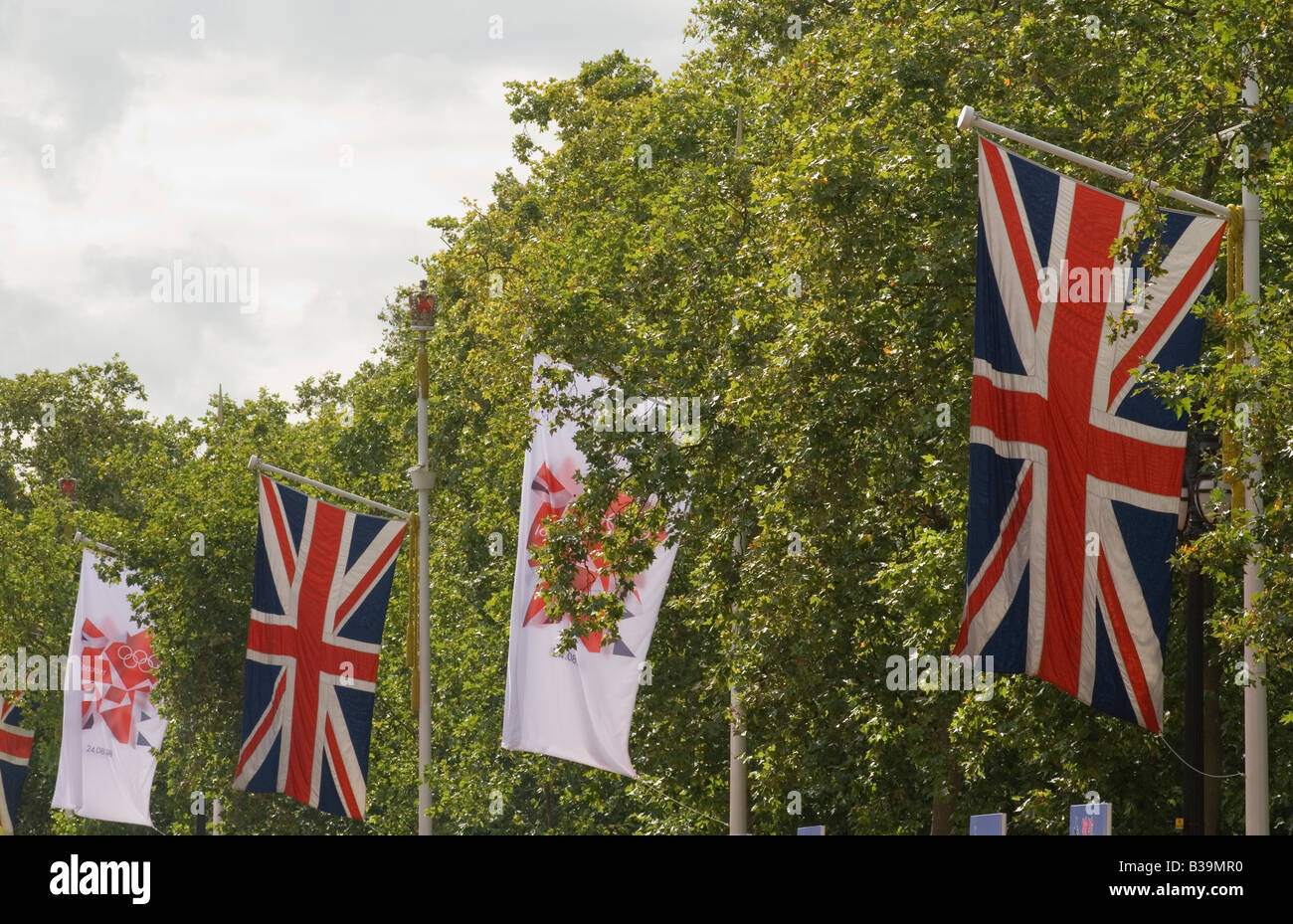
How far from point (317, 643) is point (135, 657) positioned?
14213 mm

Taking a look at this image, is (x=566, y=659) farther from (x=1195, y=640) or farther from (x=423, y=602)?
(x=1195, y=640)

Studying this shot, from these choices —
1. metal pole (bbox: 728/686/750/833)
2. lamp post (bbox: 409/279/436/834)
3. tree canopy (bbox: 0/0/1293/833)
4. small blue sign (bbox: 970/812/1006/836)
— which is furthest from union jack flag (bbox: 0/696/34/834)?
small blue sign (bbox: 970/812/1006/836)

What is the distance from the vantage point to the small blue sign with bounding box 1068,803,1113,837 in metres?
10.4

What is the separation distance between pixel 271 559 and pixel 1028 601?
54.0 ft

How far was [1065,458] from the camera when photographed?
40.9 feet

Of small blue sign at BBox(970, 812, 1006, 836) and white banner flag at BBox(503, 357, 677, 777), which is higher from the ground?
white banner flag at BBox(503, 357, 677, 777)

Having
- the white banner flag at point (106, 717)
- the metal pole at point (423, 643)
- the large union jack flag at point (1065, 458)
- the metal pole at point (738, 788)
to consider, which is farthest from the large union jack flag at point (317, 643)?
the large union jack flag at point (1065, 458)

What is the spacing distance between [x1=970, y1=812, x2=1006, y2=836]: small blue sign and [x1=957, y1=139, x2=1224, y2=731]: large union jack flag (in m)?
1.06

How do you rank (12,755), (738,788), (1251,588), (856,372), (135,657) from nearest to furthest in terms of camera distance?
(1251,588) < (856,372) < (738,788) < (135,657) < (12,755)

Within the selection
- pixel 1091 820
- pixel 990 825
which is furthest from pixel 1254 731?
pixel 1091 820

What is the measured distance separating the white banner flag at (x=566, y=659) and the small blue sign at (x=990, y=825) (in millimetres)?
9305

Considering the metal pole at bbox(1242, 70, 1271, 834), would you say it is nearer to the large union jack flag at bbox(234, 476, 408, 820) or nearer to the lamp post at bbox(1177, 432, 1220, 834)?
the lamp post at bbox(1177, 432, 1220, 834)
